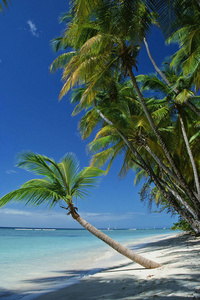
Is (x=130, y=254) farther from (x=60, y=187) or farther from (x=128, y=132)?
(x=128, y=132)

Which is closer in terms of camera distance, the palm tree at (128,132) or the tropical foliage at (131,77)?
the tropical foliage at (131,77)

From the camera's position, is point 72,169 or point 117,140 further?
point 117,140

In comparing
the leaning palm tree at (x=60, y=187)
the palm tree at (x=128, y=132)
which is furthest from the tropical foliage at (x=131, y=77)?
the leaning palm tree at (x=60, y=187)

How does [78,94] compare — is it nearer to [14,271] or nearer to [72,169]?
[72,169]

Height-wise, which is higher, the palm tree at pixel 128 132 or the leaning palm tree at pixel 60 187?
the palm tree at pixel 128 132

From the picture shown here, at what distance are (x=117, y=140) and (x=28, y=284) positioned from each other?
6.86m

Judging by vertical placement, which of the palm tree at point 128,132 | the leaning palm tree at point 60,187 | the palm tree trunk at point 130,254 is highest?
the palm tree at point 128,132

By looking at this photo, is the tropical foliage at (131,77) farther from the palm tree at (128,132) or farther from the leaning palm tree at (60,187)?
the leaning palm tree at (60,187)

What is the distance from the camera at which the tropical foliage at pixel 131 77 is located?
5824mm

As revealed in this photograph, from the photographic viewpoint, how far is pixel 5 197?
197 inches

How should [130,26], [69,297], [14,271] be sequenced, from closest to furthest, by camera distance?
1. [69,297]
2. [130,26]
3. [14,271]

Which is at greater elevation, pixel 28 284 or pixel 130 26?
pixel 130 26

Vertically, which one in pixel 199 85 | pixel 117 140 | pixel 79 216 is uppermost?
pixel 199 85

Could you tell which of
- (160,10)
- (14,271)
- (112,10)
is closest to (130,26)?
(112,10)
